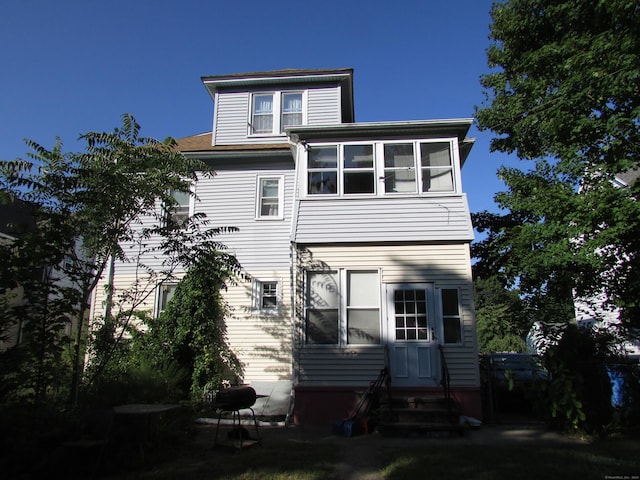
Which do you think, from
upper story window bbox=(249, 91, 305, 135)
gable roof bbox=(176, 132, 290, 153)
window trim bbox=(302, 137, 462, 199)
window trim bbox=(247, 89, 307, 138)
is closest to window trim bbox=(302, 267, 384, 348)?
window trim bbox=(302, 137, 462, 199)

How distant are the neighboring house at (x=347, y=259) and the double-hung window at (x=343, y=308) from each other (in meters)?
0.02

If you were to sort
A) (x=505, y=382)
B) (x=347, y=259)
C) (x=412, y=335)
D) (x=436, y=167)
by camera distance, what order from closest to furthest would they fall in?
1. (x=412, y=335)
2. (x=347, y=259)
3. (x=436, y=167)
4. (x=505, y=382)

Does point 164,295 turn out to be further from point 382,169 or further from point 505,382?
point 505,382

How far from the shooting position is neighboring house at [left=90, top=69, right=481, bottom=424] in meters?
9.68

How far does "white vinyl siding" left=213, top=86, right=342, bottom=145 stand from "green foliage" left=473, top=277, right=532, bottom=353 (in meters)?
7.19

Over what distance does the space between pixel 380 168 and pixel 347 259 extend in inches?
96.3

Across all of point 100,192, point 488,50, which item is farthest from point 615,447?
point 488,50

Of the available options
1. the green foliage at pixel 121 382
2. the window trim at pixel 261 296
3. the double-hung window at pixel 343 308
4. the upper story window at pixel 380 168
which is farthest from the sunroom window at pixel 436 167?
the green foliage at pixel 121 382

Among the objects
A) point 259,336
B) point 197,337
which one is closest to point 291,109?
point 259,336

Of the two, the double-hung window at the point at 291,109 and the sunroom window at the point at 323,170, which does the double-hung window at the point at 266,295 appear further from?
the double-hung window at the point at 291,109

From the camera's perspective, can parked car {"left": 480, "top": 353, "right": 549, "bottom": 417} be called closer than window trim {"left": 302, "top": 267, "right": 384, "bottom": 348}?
Yes

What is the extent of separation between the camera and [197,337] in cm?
1174

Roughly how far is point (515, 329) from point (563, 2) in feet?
27.9

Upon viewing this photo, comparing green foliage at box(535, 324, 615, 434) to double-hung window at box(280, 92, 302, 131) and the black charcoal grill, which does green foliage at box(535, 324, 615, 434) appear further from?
double-hung window at box(280, 92, 302, 131)
